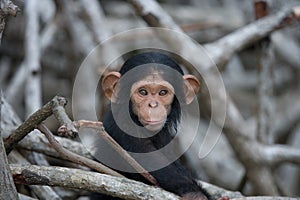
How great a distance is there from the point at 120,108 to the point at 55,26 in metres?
2.57

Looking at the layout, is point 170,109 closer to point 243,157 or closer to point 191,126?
point 243,157

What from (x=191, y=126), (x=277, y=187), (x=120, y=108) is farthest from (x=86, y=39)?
(x=120, y=108)

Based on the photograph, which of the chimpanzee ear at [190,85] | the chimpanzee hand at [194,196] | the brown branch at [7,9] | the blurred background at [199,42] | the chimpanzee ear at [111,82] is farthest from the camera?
the blurred background at [199,42]

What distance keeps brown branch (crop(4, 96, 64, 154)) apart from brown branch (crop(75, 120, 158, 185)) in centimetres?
12

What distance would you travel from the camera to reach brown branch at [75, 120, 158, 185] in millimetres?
2849

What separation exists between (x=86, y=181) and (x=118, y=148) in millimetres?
191

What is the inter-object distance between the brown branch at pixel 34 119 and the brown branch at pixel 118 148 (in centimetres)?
12

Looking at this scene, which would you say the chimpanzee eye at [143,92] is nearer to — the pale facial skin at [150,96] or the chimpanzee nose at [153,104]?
the pale facial skin at [150,96]

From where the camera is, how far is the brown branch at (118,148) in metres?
2.85

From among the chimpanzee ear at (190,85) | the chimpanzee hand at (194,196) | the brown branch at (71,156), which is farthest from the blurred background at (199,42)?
the brown branch at (71,156)

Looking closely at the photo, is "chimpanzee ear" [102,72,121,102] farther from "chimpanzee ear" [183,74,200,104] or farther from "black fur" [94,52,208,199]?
"chimpanzee ear" [183,74,200,104]

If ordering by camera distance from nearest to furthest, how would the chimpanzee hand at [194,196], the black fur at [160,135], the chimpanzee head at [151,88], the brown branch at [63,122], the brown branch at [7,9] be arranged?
the brown branch at [63,122]
the brown branch at [7,9]
the chimpanzee hand at [194,196]
the black fur at [160,135]
the chimpanzee head at [151,88]

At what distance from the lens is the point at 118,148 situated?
3.05 metres

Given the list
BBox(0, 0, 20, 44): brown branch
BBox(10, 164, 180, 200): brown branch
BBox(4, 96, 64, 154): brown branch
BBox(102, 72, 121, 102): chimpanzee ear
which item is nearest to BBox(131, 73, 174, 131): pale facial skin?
BBox(102, 72, 121, 102): chimpanzee ear
